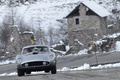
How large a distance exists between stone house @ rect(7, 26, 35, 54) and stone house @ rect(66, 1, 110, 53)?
15.6m

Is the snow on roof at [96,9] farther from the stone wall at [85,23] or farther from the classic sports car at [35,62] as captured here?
the classic sports car at [35,62]

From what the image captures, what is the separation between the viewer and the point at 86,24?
61.2 m

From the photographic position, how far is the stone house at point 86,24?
59844 millimetres

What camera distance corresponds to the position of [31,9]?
13050cm

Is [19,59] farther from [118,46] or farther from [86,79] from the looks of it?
[118,46]

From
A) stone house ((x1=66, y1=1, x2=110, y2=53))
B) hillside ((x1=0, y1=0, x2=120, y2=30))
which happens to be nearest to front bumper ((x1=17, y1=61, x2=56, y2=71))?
stone house ((x1=66, y1=1, x2=110, y2=53))

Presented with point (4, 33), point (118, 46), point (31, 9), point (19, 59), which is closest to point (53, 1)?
point (31, 9)

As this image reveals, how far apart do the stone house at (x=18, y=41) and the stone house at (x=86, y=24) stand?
51.1 feet

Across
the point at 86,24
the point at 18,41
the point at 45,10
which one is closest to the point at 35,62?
the point at 18,41

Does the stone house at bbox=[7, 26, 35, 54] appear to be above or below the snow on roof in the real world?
below

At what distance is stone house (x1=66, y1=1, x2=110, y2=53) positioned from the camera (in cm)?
5984

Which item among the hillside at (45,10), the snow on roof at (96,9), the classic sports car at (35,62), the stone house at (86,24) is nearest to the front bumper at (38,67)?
the classic sports car at (35,62)

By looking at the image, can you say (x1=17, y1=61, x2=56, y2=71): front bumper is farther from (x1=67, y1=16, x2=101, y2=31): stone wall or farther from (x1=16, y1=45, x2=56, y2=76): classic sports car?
(x1=67, y1=16, x2=101, y2=31): stone wall

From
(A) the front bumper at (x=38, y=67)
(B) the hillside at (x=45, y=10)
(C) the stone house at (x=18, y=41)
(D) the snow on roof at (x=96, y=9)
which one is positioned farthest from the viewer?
(B) the hillside at (x=45, y=10)
